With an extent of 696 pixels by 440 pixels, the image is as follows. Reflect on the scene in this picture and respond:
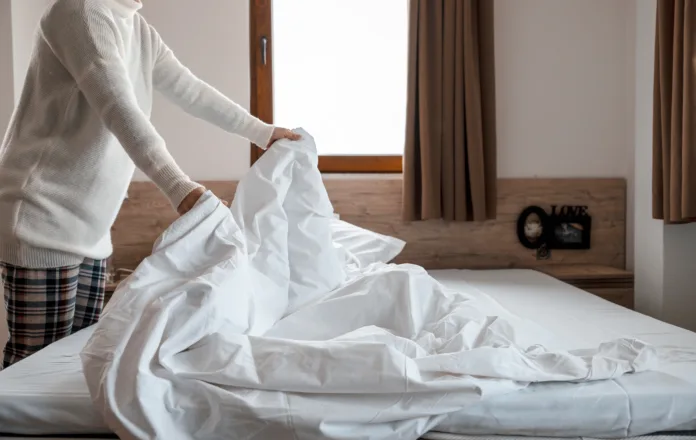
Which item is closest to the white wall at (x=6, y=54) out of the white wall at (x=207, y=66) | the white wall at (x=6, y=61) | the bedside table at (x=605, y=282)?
the white wall at (x=6, y=61)

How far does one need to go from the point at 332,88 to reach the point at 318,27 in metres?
0.27

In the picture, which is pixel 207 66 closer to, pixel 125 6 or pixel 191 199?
pixel 125 6

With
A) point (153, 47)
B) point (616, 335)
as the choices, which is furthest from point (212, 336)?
point (616, 335)

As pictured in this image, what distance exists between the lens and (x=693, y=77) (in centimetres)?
237

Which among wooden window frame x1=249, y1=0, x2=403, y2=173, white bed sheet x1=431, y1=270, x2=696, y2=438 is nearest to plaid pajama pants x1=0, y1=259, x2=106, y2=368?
white bed sheet x1=431, y1=270, x2=696, y2=438

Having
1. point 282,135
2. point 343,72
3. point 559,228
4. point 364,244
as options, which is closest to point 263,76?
point 343,72

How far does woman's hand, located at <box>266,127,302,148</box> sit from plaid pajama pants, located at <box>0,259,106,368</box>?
617 mm

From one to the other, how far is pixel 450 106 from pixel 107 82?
1.83 m

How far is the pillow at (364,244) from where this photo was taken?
2541 millimetres

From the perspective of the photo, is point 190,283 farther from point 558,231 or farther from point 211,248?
point 558,231

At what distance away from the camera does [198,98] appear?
77.6 inches

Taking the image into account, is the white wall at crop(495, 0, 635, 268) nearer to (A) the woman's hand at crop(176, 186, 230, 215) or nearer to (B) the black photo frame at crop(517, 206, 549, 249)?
(B) the black photo frame at crop(517, 206, 549, 249)

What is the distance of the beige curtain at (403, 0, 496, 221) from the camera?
118 inches

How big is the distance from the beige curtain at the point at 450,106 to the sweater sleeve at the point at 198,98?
113cm
